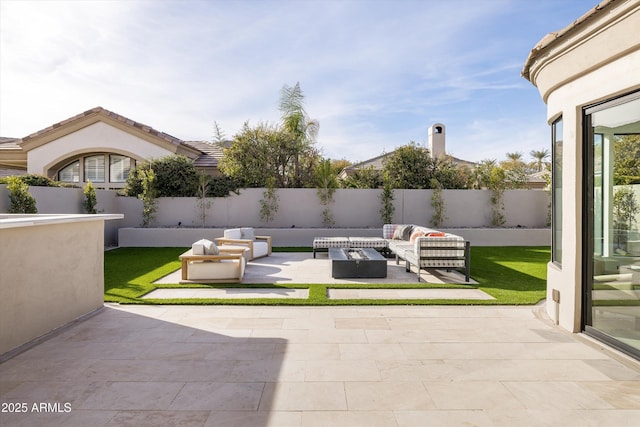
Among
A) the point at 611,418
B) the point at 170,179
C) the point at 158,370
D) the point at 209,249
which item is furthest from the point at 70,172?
the point at 611,418

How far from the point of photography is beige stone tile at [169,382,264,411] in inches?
115

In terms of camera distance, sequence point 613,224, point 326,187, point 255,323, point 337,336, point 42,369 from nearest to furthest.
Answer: point 42,369 → point 613,224 → point 337,336 → point 255,323 → point 326,187

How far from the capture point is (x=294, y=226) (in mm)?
14430

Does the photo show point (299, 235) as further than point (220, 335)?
Yes

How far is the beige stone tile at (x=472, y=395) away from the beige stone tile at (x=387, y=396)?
0.09 m

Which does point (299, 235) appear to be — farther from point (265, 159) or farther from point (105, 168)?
point (105, 168)

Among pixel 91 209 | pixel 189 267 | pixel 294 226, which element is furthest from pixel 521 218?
pixel 91 209

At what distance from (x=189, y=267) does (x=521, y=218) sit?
12557 mm

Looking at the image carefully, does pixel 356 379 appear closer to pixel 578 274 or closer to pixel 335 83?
pixel 578 274

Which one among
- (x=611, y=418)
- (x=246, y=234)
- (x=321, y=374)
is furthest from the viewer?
(x=246, y=234)

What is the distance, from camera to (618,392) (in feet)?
10.2

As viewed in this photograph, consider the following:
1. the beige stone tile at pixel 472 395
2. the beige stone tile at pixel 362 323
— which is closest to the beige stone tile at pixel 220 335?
the beige stone tile at pixel 362 323

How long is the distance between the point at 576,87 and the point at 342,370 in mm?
4131

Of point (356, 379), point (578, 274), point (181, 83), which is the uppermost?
point (181, 83)
